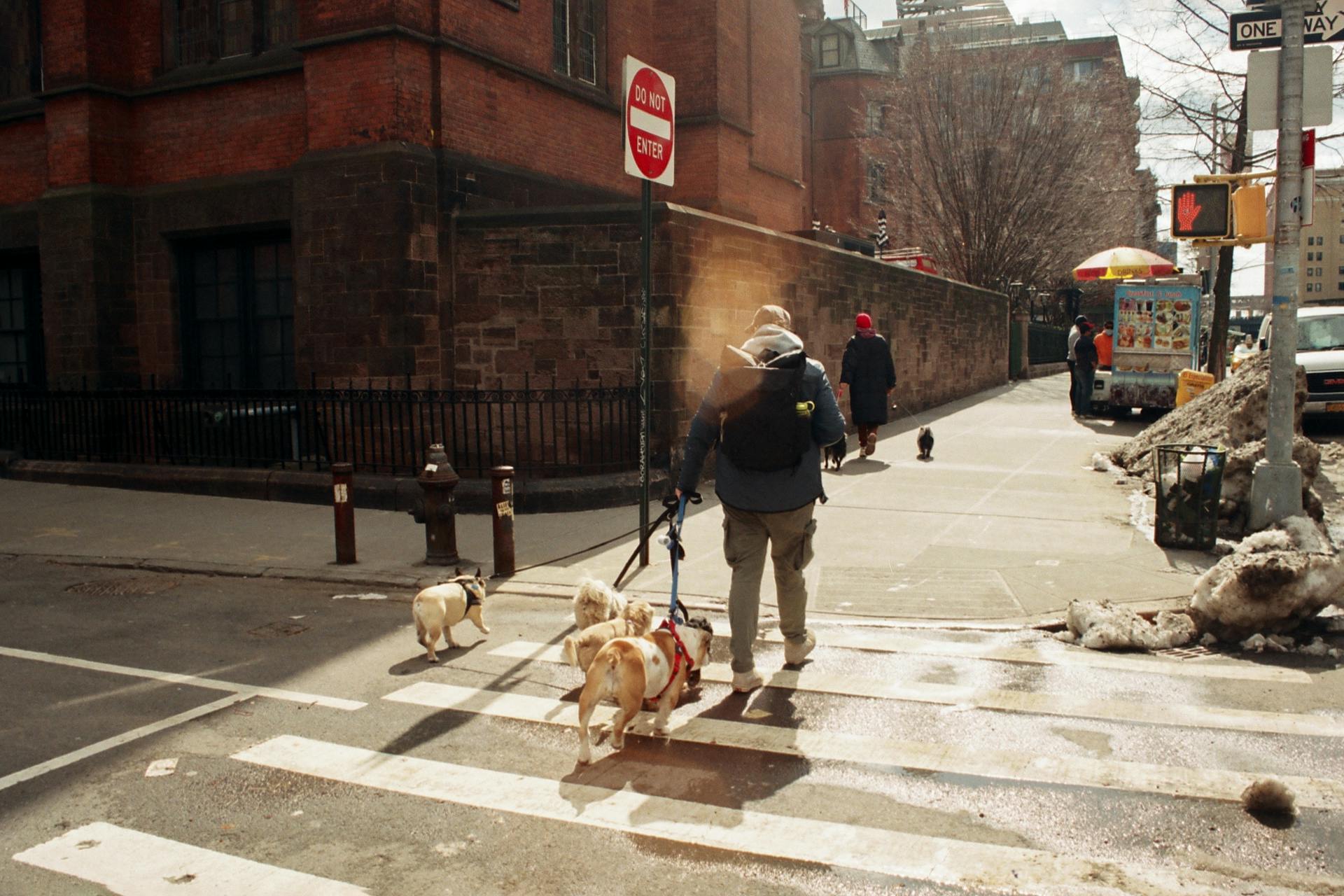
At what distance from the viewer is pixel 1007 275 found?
35.7 m

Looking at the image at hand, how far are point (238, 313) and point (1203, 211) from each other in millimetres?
12027

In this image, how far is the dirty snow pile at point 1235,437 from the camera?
30.9 feet

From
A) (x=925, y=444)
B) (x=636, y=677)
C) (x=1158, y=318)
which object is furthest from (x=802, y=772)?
(x=1158, y=318)

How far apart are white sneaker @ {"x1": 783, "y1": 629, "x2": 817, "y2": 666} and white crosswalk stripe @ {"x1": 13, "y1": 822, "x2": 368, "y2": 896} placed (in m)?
3.07

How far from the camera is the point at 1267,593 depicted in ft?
20.4

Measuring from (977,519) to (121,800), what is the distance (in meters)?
7.93

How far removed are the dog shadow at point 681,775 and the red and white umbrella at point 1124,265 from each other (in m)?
19.6

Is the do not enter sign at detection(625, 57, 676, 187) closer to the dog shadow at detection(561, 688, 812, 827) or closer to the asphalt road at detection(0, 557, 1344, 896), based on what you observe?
the asphalt road at detection(0, 557, 1344, 896)

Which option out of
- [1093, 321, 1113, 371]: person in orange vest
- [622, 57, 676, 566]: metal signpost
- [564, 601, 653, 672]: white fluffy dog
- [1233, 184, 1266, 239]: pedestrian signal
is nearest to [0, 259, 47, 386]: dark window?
[622, 57, 676, 566]: metal signpost

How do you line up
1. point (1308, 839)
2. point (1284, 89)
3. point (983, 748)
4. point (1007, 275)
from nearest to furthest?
point (1308, 839) → point (983, 748) → point (1284, 89) → point (1007, 275)

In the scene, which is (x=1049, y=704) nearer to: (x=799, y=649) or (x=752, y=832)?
(x=799, y=649)

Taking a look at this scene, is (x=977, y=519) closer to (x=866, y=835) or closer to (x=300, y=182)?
(x=866, y=835)

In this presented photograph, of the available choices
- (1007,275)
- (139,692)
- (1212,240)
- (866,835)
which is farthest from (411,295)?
(1007,275)

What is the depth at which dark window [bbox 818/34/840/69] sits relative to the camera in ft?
167
